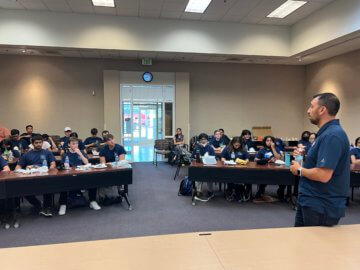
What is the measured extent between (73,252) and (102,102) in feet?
28.6

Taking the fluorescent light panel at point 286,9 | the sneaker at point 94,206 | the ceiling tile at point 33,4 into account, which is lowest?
the sneaker at point 94,206

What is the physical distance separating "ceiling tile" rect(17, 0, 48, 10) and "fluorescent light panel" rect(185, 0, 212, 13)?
3.66 m

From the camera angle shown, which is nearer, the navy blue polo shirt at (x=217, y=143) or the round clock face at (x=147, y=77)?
the navy blue polo shirt at (x=217, y=143)

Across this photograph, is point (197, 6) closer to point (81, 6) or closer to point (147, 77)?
point (81, 6)

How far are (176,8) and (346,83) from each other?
19.0 feet

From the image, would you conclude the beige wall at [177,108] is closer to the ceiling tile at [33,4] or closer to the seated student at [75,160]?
the ceiling tile at [33,4]

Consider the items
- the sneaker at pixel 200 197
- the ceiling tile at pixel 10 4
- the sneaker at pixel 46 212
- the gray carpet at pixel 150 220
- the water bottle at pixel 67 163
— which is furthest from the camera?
the ceiling tile at pixel 10 4

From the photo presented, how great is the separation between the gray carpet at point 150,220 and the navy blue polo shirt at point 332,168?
2.30 meters

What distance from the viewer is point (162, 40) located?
760 cm

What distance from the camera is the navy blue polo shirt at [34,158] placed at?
174 inches

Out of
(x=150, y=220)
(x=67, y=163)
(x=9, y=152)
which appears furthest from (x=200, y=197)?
(x=9, y=152)

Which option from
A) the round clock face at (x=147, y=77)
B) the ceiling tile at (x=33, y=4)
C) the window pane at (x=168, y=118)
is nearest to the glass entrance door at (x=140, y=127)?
the window pane at (x=168, y=118)

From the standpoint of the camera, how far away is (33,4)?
6547 mm

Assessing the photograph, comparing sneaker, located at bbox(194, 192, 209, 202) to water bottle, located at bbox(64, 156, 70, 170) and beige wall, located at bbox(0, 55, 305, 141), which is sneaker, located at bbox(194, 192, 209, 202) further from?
beige wall, located at bbox(0, 55, 305, 141)
